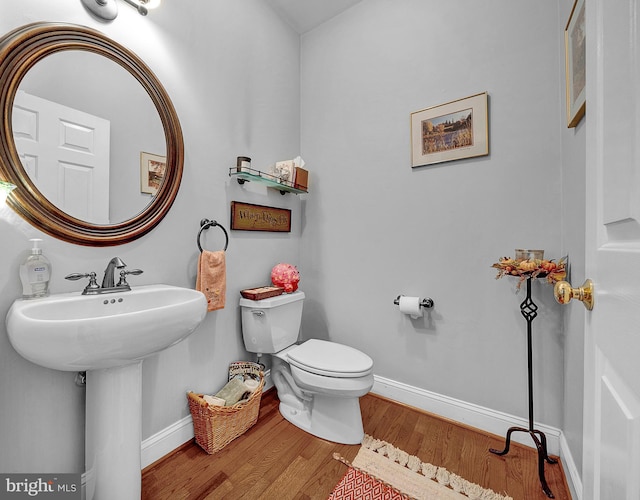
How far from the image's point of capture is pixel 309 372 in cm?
146

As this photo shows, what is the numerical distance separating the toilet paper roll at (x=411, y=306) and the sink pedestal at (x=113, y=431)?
1.36 metres

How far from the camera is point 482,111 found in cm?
154

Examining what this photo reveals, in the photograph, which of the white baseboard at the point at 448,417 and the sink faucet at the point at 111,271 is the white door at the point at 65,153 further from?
the white baseboard at the point at 448,417

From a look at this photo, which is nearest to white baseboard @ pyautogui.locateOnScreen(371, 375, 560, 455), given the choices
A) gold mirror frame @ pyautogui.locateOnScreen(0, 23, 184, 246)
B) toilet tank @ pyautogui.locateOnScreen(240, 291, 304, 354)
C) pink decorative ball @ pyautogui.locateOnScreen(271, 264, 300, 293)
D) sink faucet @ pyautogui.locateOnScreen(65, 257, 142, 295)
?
toilet tank @ pyautogui.locateOnScreen(240, 291, 304, 354)

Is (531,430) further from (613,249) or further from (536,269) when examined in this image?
(613,249)

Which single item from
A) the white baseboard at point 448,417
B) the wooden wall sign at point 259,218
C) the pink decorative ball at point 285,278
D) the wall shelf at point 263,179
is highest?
the wall shelf at point 263,179

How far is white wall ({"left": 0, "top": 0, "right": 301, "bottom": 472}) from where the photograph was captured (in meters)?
0.98

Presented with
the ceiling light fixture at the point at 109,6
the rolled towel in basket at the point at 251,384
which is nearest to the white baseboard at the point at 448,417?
the rolled towel in basket at the point at 251,384

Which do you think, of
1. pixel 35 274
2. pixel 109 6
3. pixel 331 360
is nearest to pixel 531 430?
pixel 331 360

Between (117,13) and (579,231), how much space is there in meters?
2.16

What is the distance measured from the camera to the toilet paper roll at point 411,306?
166 cm

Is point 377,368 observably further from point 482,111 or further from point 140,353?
point 482,111

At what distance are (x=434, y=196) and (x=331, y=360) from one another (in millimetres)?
1149

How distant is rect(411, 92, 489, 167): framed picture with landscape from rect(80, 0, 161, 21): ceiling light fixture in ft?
4.90
